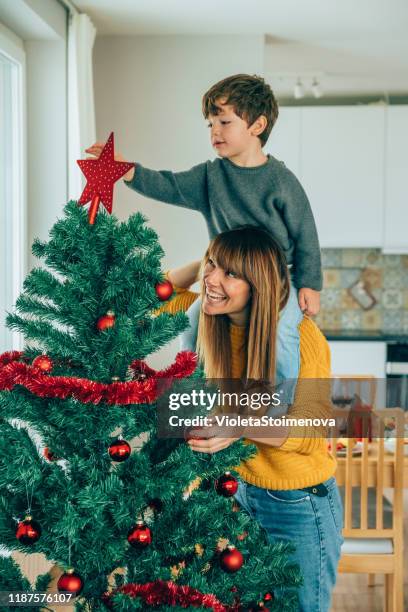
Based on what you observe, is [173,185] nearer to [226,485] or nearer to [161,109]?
[226,485]

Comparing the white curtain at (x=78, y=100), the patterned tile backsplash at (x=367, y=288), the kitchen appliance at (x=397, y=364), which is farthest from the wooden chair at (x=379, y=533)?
the patterned tile backsplash at (x=367, y=288)

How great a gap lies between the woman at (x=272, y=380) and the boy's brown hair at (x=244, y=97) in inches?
22.8

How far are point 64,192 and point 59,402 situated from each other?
2393 mm

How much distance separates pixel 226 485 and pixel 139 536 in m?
0.19

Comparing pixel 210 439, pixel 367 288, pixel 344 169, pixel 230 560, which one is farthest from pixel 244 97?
pixel 367 288

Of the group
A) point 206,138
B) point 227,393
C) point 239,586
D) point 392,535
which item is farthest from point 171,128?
point 239,586

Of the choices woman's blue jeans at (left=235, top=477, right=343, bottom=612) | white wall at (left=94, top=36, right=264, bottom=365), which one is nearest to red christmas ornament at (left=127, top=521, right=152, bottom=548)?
woman's blue jeans at (left=235, top=477, right=343, bottom=612)

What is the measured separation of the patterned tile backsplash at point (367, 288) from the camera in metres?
5.52

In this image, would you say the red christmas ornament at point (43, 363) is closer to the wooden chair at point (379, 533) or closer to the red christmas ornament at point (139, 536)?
the red christmas ornament at point (139, 536)

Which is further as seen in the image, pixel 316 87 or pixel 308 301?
pixel 316 87

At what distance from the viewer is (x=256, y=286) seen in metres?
1.47

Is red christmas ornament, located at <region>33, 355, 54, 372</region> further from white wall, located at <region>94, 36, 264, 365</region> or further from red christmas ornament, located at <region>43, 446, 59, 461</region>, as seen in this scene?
white wall, located at <region>94, 36, 264, 365</region>

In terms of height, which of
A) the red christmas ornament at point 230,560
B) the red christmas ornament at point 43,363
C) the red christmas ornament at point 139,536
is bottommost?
the red christmas ornament at point 230,560

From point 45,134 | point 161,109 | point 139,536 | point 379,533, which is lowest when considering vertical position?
point 379,533
